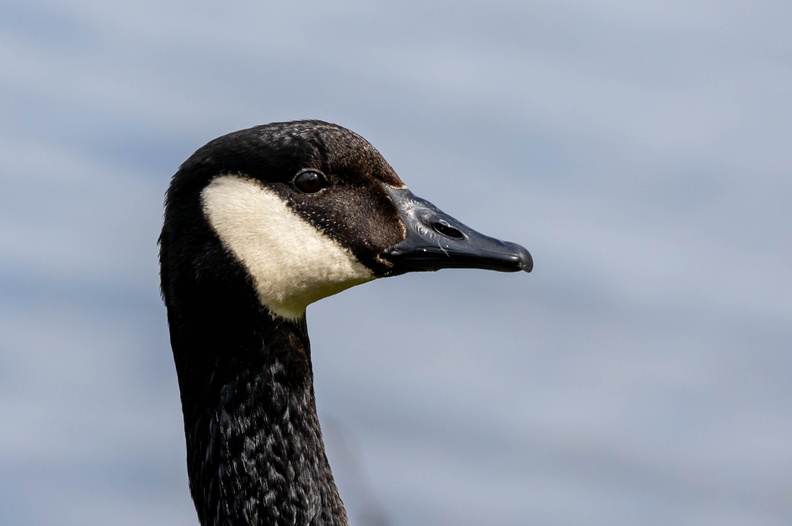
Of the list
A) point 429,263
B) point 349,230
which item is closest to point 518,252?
point 429,263

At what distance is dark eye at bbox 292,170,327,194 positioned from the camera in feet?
12.6

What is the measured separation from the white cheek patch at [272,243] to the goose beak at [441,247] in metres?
0.25

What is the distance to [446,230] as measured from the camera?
400cm

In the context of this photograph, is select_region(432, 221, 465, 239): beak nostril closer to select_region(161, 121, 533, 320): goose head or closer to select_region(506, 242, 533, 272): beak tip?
select_region(161, 121, 533, 320): goose head

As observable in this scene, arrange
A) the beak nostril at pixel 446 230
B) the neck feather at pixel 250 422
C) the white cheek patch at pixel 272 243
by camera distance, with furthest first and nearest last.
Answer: the beak nostril at pixel 446 230, the neck feather at pixel 250 422, the white cheek patch at pixel 272 243

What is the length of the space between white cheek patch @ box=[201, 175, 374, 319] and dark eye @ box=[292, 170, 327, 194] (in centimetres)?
10

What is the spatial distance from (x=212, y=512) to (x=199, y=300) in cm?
81

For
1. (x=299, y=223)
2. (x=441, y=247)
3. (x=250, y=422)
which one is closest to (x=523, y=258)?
(x=441, y=247)

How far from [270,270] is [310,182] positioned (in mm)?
378

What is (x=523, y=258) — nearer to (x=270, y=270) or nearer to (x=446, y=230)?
(x=446, y=230)

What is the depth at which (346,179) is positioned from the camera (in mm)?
3967

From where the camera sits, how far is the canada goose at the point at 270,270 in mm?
3729

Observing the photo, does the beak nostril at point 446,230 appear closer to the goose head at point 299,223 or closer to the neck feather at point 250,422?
the goose head at point 299,223

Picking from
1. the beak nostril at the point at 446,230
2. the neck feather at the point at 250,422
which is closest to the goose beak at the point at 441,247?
the beak nostril at the point at 446,230
